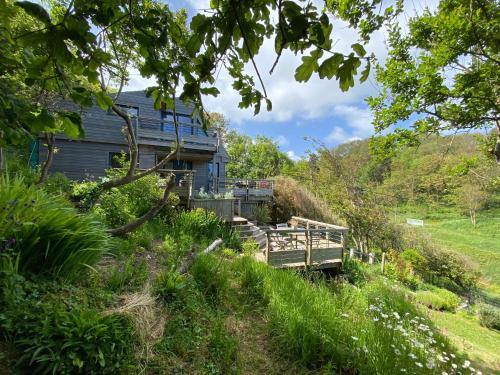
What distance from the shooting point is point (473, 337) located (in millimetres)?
6391

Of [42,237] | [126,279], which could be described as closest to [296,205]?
[126,279]

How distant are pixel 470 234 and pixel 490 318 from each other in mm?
20889

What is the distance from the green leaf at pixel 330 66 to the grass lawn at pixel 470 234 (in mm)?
16835

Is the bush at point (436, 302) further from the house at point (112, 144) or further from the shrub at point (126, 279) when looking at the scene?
the house at point (112, 144)

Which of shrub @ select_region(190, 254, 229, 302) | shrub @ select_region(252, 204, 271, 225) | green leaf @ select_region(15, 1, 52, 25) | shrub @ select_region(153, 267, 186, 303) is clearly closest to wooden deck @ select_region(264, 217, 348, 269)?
shrub @ select_region(190, 254, 229, 302)

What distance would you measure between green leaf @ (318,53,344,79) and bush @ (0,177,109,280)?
2562 millimetres

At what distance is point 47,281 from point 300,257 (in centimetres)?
706

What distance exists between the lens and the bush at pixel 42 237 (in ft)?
7.26

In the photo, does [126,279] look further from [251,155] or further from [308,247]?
[251,155]


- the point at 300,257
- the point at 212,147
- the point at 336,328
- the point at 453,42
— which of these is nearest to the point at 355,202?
the point at 300,257

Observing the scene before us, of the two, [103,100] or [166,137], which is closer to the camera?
[103,100]

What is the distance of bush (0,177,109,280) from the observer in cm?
221

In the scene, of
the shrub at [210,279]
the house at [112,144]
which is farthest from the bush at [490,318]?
the house at [112,144]

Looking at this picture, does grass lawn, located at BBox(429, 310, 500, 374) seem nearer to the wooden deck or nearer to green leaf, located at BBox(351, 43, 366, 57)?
the wooden deck
